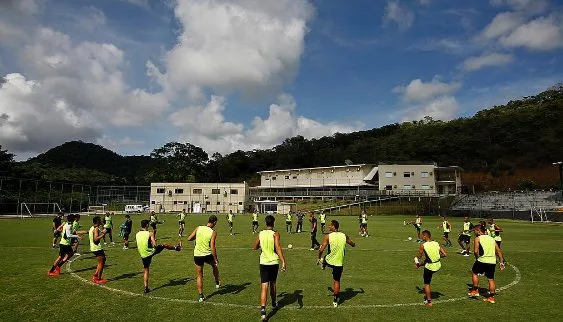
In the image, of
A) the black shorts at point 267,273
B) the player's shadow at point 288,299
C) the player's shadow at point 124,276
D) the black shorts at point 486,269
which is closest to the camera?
the black shorts at point 267,273

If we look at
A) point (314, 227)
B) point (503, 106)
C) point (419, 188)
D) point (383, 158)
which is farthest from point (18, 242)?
point (503, 106)

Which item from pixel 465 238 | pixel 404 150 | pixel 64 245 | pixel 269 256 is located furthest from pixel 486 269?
pixel 404 150

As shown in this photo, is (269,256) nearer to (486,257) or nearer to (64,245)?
(486,257)

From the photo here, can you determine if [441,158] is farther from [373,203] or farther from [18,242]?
[18,242]

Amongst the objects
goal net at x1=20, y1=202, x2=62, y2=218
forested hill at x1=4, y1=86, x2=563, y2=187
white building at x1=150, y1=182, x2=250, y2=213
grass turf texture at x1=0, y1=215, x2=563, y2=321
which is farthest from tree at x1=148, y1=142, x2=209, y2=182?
grass turf texture at x1=0, y1=215, x2=563, y2=321

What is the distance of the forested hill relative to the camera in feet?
338

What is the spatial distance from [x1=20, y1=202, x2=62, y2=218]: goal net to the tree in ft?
179

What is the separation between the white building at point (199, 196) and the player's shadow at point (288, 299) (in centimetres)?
7870

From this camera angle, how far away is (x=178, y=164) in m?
126

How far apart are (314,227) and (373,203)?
5461 centimetres

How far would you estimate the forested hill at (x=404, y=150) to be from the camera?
4055 inches

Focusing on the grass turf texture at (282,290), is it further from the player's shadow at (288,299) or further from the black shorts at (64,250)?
the black shorts at (64,250)

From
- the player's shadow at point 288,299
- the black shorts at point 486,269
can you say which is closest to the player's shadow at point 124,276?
the player's shadow at point 288,299

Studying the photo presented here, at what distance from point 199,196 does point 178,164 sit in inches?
1505
